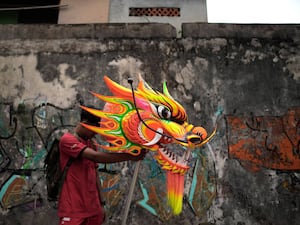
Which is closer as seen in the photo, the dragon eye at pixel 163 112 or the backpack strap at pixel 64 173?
the dragon eye at pixel 163 112

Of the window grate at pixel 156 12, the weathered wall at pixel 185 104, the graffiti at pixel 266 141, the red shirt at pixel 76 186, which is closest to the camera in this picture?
the red shirt at pixel 76 186

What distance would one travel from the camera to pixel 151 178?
15.1 feet

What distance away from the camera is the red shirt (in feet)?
7.75

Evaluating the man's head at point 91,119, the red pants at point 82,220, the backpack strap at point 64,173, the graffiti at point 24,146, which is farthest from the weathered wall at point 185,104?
the man's head at point 91,119

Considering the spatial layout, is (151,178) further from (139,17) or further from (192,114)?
(139,17)

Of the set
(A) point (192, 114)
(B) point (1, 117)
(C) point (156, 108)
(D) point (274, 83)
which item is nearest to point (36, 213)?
(B) point (1, 117)

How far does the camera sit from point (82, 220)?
237cm

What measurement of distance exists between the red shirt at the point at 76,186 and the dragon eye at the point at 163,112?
0.61 metres

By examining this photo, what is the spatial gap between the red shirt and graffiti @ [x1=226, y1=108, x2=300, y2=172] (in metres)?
2.74

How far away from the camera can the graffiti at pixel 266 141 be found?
4.69 m

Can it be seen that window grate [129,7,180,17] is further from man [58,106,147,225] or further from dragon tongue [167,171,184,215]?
dragon tongue [167,171,184,215]

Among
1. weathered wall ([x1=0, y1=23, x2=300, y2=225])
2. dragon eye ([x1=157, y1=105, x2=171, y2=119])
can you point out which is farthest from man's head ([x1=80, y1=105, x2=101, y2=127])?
weathered wall ([x1=0, y1=23, x2=300, y2=225])

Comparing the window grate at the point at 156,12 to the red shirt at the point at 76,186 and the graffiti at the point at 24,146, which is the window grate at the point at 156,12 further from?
the red shirt at the point at 76,186

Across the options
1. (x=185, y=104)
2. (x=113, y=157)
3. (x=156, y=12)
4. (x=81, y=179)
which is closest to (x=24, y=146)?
(x=185, y=104)
